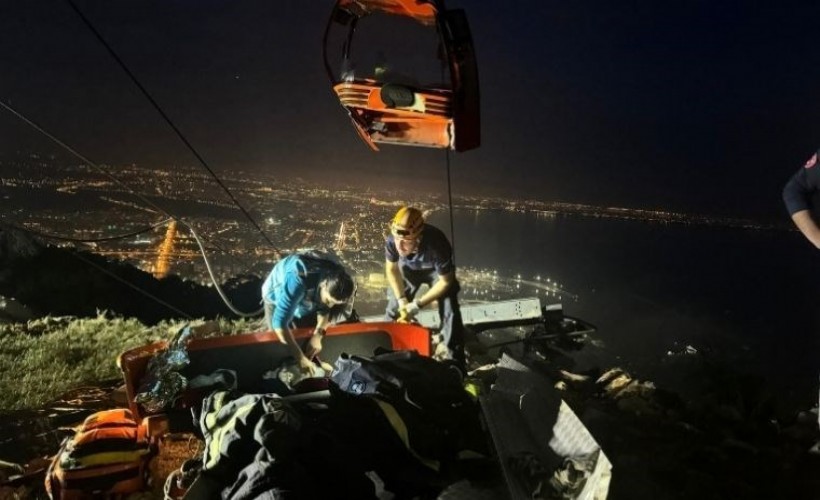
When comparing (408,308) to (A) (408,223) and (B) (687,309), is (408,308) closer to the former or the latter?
(A) (408,223)

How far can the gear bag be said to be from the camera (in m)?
3.03

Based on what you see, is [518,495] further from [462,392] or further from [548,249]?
[548,249]

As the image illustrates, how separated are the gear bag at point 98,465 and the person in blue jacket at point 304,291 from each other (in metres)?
1.51

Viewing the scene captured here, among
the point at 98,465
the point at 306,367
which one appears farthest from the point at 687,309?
the point at 98,465

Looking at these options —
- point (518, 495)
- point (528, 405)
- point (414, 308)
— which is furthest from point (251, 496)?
point (414, 308)

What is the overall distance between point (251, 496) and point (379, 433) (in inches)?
30.8

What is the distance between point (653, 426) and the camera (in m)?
4.79

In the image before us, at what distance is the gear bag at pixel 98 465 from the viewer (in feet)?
9.93

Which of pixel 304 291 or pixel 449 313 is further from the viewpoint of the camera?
pixel 449 313

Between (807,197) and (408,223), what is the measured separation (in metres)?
3.69

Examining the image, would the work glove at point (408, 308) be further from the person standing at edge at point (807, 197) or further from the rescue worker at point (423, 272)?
the person standing at edge at point (807, 197)

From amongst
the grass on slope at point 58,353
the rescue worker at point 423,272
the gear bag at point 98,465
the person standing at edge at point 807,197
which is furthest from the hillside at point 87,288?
the person standing at edge at point 807,197

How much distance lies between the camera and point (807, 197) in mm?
3459

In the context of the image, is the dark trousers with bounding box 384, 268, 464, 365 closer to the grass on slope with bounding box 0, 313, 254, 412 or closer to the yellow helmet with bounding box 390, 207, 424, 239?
the yellow helmet with bounding box 390, 207, 424, 239
